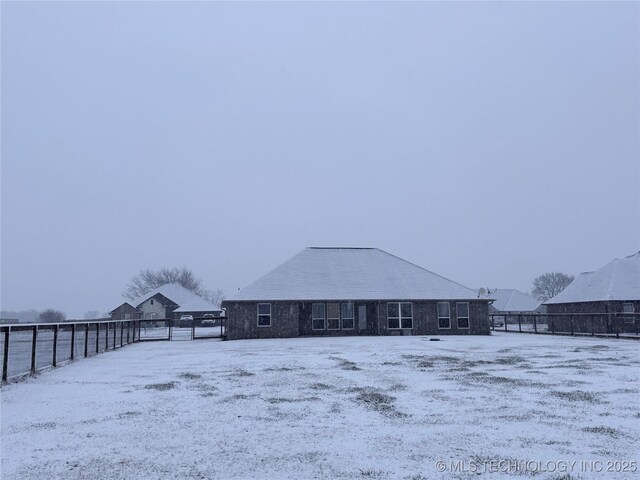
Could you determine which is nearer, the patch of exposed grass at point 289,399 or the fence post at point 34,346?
the patch of exposed grass at point 289,399

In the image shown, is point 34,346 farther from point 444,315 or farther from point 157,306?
point 157,306

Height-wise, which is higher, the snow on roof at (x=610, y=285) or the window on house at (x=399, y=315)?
the snow on roof at (x=610, y=285)

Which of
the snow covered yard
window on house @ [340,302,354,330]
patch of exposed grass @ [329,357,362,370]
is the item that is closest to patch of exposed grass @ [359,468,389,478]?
the snow covered yard

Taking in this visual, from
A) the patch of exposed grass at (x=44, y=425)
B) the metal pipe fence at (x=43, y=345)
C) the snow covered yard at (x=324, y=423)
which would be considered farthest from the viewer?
the metal pipe fence at (x=43, y=345)

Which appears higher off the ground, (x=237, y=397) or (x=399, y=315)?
(x=399, y=315)

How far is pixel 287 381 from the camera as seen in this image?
452 inches

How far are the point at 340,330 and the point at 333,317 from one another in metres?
0.95

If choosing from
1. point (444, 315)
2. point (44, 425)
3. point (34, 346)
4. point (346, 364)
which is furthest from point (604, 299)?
→ point (44, 425)

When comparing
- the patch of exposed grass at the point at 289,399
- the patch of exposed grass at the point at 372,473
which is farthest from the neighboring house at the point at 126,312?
the patch of exposed grass at the point at 372,473

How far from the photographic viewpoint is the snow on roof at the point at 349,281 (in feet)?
103

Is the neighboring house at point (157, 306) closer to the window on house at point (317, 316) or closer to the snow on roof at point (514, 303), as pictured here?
the window on house at point (317, 316)

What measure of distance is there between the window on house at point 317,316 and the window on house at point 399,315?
431 centimetres

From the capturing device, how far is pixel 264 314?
30766 mm

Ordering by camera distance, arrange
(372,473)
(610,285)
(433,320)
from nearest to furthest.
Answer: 1. (372,473)
2. (433,320)
3. (610,285)
